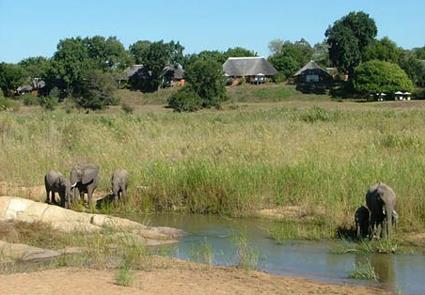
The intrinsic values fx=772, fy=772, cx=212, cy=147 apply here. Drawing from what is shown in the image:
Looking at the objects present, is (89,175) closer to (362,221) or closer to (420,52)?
(362,221)

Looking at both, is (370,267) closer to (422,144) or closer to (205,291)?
(205,291)

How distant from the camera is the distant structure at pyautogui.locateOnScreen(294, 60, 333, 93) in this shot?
262 feet

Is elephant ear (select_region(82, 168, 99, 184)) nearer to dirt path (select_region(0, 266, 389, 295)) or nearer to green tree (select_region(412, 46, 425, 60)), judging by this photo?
dirt path (select_region(0, 266, 389, 295))

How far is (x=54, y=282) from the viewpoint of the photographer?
29.3 ft

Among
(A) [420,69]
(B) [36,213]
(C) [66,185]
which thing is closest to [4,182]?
(C) [66,185]

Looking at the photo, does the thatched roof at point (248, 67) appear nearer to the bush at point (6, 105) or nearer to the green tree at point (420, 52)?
the green tree at point (420, 52)

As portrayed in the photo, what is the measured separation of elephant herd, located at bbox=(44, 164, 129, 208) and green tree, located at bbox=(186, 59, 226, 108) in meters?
46.4

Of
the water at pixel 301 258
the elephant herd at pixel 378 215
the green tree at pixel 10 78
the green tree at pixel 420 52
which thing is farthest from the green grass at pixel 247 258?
the green tree at pixel 420 52

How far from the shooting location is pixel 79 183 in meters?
17.4

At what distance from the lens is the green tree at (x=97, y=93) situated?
62094 mm

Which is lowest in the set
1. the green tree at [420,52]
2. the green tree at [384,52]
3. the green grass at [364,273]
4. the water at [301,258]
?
the water at [301,258]

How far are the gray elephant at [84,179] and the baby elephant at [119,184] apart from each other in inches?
22.0

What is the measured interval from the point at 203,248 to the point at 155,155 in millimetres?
8908

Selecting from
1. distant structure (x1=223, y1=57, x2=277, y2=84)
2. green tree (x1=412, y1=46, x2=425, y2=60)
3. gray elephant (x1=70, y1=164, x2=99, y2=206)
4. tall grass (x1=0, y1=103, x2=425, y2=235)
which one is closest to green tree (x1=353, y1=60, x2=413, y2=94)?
distant structure (x1=223, y1=57, x2=277, y2=84)
